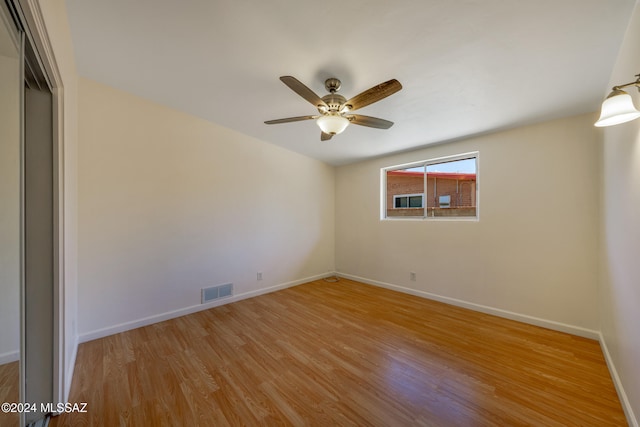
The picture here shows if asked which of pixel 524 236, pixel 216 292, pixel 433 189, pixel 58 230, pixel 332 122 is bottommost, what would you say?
pixel 216 292

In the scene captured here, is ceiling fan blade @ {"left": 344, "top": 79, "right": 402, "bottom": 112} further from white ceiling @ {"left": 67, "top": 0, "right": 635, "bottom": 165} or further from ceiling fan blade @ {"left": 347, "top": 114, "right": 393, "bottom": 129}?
white ceiling @ {"left": 67, "top": 0, "right": 635, "bottom": 165}

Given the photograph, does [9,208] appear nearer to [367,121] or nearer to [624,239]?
[367,121]

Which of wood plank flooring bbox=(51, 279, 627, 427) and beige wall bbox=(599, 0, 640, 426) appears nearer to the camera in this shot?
beige wall bbox=(599, 0, 640, 426)

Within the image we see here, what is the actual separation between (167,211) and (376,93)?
2.70 meters

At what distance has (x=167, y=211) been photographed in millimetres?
2904

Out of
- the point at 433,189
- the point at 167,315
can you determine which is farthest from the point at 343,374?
the point at 433,189

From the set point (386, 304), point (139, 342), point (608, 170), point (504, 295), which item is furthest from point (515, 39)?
point (139, 342)

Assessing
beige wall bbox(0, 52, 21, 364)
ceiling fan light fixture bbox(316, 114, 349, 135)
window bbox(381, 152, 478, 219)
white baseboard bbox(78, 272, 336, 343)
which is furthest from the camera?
window bbox(381, 152, 478, 219)

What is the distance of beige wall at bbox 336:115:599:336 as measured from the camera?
244cm

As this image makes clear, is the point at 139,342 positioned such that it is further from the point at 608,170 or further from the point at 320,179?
the point at 608,170

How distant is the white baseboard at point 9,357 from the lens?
944 millimetres

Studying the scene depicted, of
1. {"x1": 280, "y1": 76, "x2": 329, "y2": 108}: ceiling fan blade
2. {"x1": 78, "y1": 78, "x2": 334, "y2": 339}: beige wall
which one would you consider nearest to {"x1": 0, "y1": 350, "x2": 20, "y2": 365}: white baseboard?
{"x1": 78, "y1": 78, "x2": 334, "y2": 339}: beige wall

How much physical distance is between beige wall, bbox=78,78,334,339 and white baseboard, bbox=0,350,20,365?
1.63 metres

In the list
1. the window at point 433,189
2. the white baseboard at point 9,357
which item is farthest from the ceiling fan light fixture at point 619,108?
the white baseboard at point 9,357
